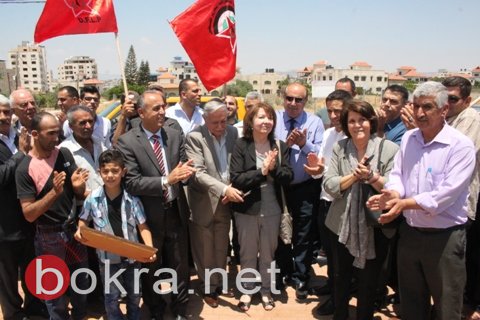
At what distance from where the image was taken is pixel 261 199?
3.55 meters

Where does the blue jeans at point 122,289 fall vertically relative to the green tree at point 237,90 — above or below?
below

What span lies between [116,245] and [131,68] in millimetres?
74167

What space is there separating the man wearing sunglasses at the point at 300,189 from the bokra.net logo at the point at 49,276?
6.84 feet

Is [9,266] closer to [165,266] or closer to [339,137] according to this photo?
[165,266]

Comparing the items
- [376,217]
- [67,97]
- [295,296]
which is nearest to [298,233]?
[295,296]

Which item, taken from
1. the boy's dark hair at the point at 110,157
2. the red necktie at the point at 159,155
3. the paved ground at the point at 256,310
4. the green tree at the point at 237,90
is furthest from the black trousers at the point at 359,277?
the green tree at the point at 237,90

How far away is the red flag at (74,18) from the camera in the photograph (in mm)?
4074

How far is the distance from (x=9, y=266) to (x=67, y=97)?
204cm

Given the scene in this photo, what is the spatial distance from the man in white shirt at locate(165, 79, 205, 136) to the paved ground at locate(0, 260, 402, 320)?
2084mm

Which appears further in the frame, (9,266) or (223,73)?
(223,73)

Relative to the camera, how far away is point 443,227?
2523mm

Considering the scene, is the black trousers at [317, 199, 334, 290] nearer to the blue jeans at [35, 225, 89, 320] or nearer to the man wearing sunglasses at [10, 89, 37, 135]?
the blue jeans at [35, 225, 89, 320]

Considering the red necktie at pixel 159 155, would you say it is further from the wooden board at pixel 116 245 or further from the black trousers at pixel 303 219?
the black trousers at pixel 303 219

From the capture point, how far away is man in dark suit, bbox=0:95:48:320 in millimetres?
3160
